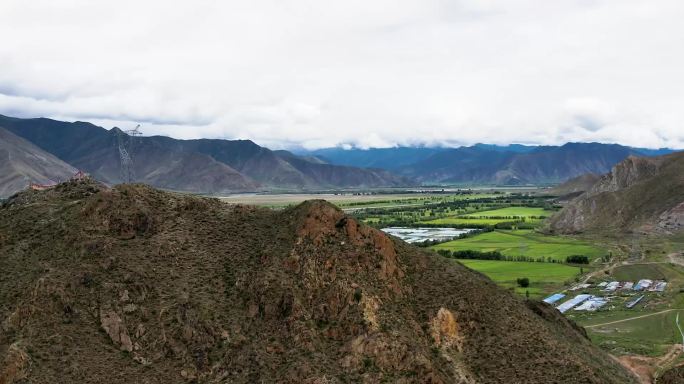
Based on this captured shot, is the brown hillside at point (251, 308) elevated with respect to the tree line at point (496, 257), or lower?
elevated

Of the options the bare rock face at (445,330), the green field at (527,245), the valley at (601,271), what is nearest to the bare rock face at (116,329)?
the bare rock face at (445,330)

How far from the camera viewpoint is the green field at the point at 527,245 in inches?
5684

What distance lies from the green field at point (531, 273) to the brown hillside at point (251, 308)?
46.6 meters

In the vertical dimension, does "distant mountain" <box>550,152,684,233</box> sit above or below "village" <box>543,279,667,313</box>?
above

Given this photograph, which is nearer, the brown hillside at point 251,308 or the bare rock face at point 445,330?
the brown hillside at point 251,308

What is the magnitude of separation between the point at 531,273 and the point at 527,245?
3998 centimetres

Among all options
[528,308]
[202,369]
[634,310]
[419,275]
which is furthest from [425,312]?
[634,310]

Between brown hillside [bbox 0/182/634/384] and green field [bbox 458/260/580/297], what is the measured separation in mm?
46610

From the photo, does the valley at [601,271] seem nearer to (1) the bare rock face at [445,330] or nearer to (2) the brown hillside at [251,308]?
(2) the brown hillside at [251,308]

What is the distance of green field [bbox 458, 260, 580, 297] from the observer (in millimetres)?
107906

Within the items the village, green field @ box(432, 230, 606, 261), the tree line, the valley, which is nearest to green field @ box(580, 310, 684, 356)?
the valley

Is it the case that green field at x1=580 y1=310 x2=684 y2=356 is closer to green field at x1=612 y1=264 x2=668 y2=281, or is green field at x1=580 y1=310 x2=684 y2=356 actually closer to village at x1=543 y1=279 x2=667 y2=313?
village at x1=543 y1=279 x2=667 y2=313

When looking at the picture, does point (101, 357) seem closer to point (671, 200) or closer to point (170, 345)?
point (170, 345)

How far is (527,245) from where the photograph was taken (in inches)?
6201
